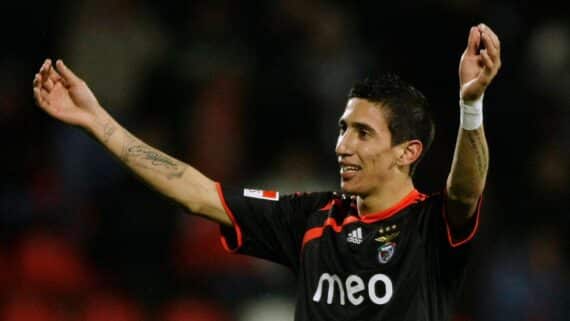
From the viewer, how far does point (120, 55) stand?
7.61 metres

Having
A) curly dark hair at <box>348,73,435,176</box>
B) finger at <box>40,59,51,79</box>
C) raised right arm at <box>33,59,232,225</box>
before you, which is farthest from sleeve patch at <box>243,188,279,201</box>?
finger at <box>40,59,51,79</box>

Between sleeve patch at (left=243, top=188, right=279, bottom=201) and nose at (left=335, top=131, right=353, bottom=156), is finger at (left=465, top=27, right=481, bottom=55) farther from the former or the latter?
sleeve patch at (left=243, top=188, right=279, bottom=201)

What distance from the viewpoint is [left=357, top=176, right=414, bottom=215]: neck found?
12.7ft

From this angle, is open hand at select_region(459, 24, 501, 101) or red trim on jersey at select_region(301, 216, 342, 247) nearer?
open hand at select_region(459, 24, 501, 101)

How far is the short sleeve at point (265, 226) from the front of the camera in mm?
3967

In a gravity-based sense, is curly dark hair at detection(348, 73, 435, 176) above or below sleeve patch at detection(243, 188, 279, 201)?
above

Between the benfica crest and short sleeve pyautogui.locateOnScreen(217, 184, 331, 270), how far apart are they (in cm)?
38

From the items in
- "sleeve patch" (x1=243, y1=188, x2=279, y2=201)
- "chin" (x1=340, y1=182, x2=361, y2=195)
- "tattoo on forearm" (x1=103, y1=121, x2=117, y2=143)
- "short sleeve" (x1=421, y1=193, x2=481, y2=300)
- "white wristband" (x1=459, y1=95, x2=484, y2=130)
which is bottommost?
"short sleeve" (x1=421, y1=193, x2=481, y2=300)

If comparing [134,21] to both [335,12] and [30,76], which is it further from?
[335,12]

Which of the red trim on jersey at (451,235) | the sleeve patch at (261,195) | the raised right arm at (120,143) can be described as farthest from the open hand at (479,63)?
the raised right arm at (120,143)

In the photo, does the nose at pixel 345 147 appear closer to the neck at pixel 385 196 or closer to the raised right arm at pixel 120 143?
the neck at pixel 385 196

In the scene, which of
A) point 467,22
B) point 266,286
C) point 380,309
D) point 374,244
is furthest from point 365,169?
point 467,22

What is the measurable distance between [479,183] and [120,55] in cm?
470

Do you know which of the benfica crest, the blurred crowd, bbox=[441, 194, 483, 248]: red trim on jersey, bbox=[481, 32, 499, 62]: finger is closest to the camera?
bbox=[481, 32, 499, 62]: finger
